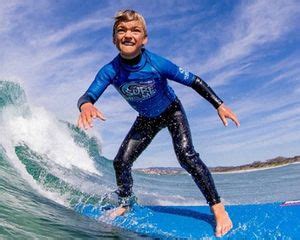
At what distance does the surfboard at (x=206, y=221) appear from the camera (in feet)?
13.8

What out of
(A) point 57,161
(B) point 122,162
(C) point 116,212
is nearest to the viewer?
(B) point 122,162

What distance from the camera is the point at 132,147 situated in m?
5.11

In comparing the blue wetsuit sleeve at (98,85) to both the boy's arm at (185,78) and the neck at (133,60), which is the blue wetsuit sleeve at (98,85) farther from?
the boy's arm at (185,78)

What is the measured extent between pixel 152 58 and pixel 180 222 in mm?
1975

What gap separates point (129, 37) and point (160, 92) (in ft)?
2.53

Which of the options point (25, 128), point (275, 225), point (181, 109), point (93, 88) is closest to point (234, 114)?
point (181, 109)

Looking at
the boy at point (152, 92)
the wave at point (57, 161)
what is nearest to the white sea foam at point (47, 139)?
the wave at point (57, 161)

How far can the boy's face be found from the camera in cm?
444

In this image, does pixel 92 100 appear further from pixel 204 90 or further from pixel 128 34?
pixel 204 90

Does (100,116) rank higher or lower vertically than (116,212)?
higher

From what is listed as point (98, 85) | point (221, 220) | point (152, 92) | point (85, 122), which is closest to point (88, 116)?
point (85, 122)

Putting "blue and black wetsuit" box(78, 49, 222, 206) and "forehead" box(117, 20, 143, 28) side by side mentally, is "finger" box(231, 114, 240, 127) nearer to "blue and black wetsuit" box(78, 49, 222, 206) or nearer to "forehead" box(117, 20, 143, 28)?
"blue and black wetsuit" box(78, 49, 222, 206)

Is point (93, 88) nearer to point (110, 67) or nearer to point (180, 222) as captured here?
point (110, 67)

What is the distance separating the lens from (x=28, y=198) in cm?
548
